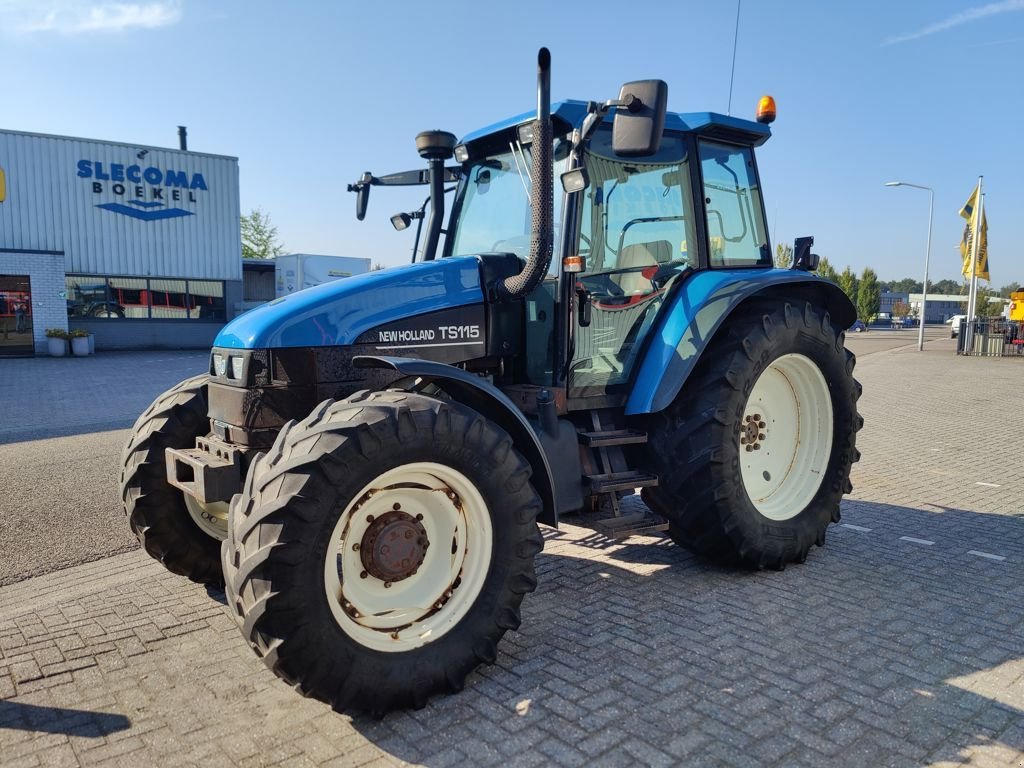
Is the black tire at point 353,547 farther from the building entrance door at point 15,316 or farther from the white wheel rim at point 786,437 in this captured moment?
the building entrance door at point 15,316

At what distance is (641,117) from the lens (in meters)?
3.27

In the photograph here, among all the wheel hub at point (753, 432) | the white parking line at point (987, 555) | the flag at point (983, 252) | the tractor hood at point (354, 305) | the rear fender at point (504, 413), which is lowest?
the white parking line at point (987, 555)

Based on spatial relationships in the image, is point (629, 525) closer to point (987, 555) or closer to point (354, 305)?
point (354, 305)

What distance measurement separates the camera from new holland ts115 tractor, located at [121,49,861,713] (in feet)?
9.14

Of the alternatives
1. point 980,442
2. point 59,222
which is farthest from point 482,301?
point 59,222

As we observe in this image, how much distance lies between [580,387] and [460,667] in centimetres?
173

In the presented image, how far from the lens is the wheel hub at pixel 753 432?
183 inches

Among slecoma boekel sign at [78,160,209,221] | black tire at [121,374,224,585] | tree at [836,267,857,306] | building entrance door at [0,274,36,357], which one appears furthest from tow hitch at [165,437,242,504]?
tree at [836,267,857,306]

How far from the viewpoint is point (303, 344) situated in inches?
132

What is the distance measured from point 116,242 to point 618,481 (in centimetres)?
2296

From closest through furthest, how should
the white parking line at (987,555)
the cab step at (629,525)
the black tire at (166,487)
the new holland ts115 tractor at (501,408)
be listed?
the new holland ts115 tractor at (501,408) → the black tire at (166,487) → the cab step at (629,525) → the white parking line at (987,555)

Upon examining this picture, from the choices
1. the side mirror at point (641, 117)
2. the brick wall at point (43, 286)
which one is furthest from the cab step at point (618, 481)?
the brick wall at point (43, 286)

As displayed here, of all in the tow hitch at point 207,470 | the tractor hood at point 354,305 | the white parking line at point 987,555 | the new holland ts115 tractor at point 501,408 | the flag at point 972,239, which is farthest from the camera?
the flag at point 972,239

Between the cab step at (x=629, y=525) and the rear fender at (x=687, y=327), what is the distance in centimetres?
59
